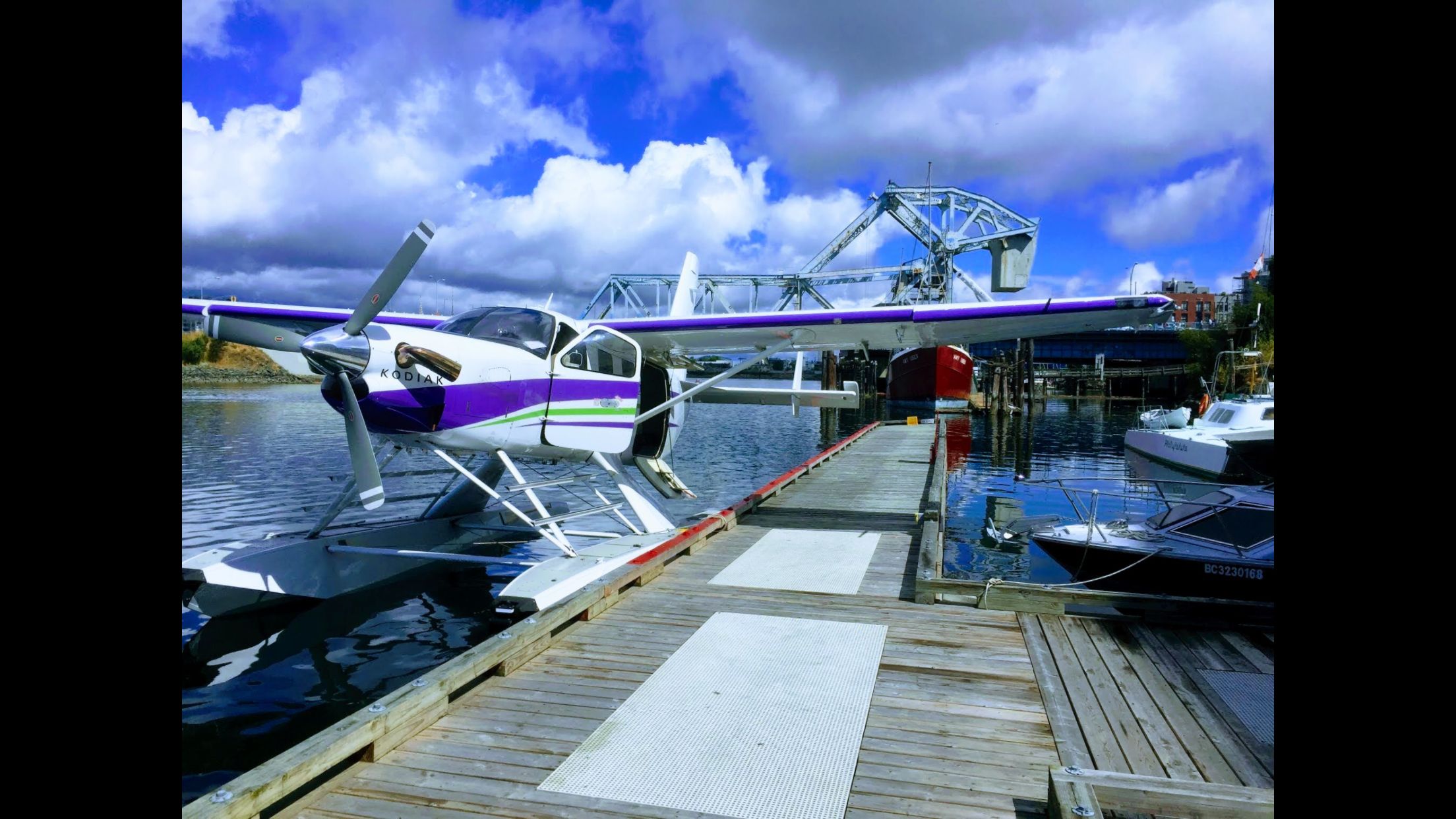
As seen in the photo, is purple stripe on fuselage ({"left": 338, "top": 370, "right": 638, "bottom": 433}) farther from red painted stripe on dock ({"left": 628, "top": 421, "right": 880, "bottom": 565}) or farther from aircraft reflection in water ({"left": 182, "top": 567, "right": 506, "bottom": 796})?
aircraft reflection in water ({"left": 182, "top": 567, "right": 506, "bottom": 796})

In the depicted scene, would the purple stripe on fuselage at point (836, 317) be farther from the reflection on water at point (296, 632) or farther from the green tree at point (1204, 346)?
the green tree at point (1204, 346)

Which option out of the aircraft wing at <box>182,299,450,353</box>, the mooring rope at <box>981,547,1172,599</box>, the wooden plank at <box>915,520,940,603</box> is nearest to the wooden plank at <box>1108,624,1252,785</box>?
the mooring rope at <box>981,547,1172,599</box>

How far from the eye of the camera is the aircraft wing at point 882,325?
31.9 ft

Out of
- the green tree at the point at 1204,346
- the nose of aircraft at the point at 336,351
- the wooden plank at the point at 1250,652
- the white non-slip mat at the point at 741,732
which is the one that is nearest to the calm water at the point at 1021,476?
the wooden plank at the point at 1250,652

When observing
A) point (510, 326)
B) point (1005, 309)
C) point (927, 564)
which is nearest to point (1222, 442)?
point (1005, 309)

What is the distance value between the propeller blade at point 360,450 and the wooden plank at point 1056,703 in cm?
483

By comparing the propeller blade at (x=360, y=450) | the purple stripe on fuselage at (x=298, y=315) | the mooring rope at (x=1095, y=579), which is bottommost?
the mooring rope at (x=1095, y=579)

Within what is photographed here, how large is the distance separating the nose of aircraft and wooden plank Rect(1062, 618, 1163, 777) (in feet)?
18.6

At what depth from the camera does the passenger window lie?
8.76 meters
